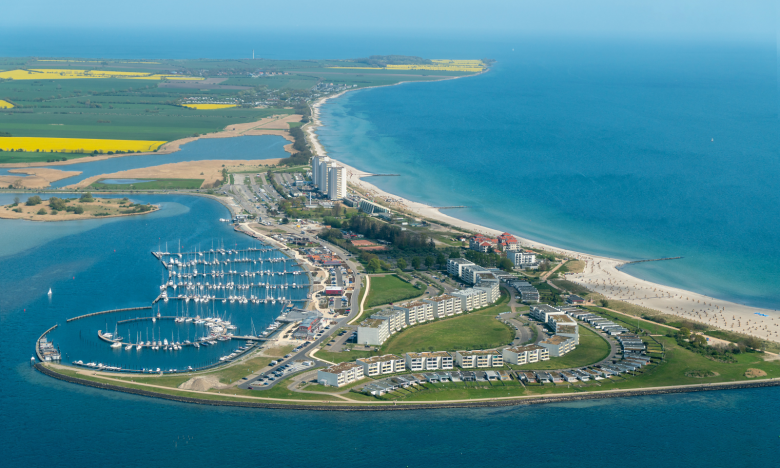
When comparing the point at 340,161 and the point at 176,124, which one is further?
the point at 176,124

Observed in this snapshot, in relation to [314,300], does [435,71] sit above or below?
above

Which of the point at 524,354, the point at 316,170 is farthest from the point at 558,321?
the point at 316,170

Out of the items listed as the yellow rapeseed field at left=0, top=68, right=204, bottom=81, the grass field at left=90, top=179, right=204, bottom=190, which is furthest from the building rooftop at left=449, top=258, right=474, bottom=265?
the yellow rapeseed field at left=0, top=68, right=204, bottom=81

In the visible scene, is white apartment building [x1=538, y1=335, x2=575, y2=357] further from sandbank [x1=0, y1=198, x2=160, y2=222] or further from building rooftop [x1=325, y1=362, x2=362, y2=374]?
sandbank [x1=0, y1=198, x2=160, y2=222]

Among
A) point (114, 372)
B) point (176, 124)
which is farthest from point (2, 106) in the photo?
point (114, 372)

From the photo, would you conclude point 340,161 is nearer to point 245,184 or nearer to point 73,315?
point 245,184

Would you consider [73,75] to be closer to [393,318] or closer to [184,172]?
[184,172]
